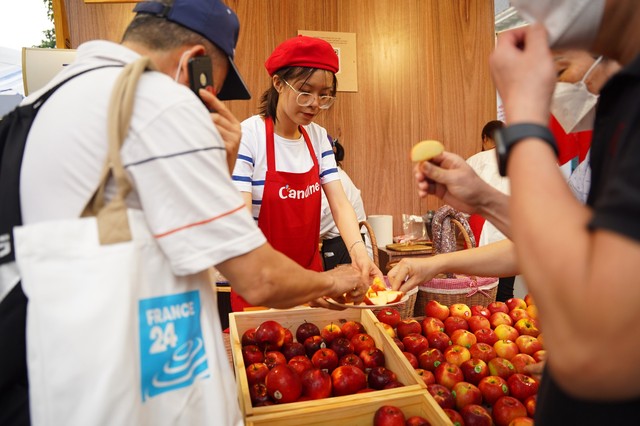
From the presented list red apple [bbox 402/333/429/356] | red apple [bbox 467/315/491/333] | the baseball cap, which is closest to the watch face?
the baseball cap

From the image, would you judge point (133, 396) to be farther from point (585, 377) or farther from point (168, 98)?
point (585, 377)

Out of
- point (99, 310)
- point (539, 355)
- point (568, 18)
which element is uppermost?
point (568, 18)

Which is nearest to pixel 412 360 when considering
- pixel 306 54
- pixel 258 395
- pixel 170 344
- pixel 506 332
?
pixel 506 332

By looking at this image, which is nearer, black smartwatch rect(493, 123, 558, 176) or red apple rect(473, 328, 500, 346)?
black smartwatch rect(493, 123, 558, 176)

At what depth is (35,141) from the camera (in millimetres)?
917

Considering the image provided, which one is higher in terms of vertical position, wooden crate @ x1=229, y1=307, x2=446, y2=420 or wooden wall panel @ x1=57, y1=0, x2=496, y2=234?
wooden wall panel @ x1=57, y1=0, x2=496, y2=234

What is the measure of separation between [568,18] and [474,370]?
4.28ft

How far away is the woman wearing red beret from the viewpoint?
7.57ft

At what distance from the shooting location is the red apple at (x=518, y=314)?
207cm

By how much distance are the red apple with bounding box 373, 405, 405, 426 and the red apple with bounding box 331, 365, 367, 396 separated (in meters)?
0.19

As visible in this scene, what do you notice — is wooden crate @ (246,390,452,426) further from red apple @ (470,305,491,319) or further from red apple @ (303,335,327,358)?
red apple @ (470,305,491,319)

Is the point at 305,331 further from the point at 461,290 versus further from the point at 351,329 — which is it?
the point at 461,290

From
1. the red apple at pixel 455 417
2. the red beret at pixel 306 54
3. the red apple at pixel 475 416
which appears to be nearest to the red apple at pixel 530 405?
the red apple at pixel 475 416

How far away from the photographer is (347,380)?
1.53m
